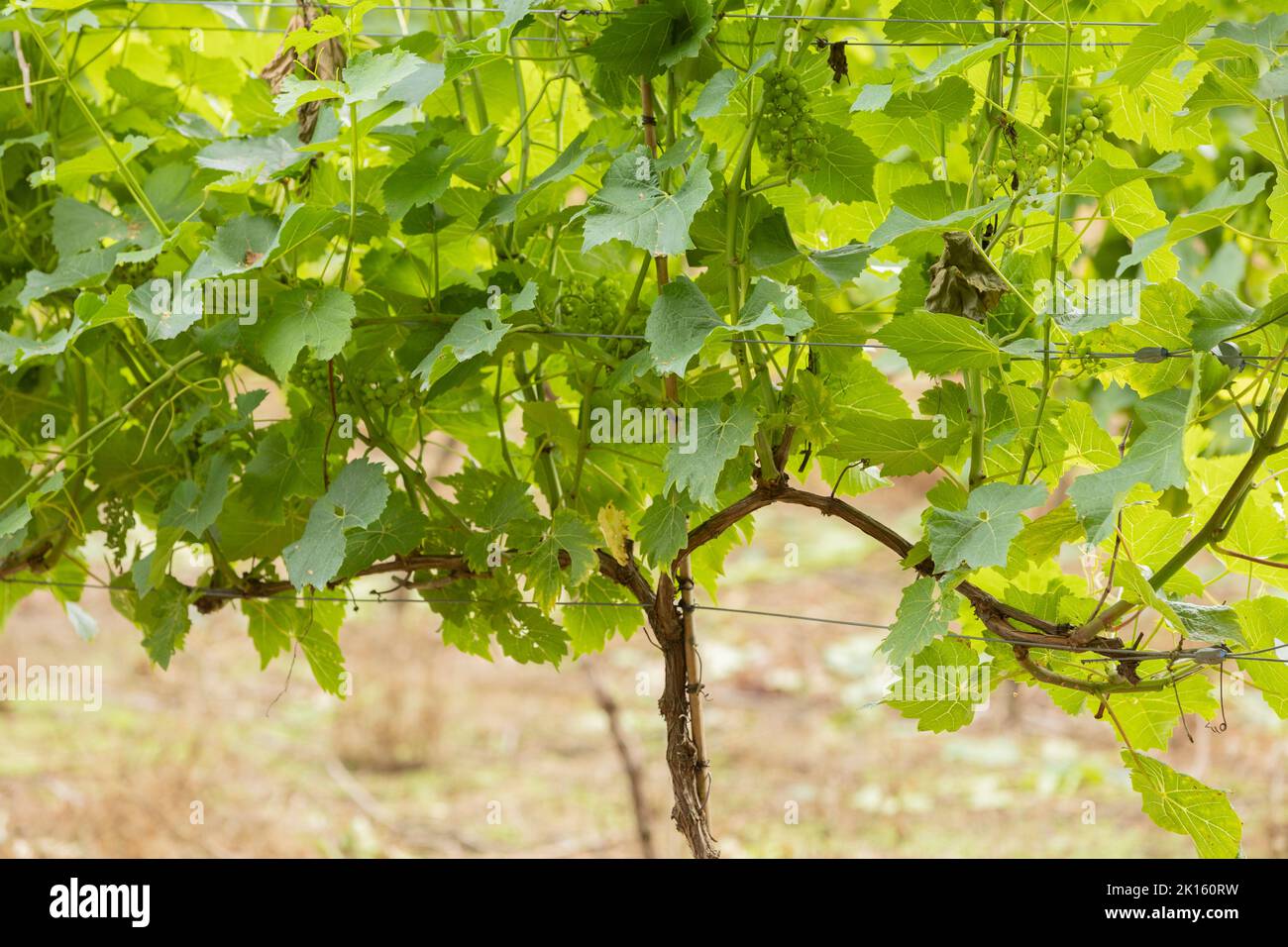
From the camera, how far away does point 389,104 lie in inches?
37.7

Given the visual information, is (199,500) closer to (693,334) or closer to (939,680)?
(693,334)

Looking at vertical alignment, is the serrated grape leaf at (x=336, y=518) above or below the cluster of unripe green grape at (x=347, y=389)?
below

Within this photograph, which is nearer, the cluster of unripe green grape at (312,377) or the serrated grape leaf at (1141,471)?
the serrated grape leaf at (1141,471)

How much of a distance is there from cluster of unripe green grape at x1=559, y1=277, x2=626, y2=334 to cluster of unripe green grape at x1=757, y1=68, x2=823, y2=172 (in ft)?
0.57

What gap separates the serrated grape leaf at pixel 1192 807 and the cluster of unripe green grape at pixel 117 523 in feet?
3.05

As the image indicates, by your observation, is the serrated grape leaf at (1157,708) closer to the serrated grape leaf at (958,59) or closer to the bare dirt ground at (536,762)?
the serrated grape leaf at (958,59)

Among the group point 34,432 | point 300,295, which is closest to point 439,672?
point 34,432

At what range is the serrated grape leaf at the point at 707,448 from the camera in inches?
32.9

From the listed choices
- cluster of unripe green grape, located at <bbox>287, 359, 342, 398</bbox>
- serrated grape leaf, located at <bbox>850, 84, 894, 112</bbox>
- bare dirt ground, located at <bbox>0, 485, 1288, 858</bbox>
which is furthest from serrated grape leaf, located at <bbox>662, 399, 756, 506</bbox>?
bare dirt ground, located at <bbox>0, 485, 1288, 858</bbox>

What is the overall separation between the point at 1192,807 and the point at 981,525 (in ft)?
1.10

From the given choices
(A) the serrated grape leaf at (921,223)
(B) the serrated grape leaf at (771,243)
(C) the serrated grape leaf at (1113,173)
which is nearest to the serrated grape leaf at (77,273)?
(B) the serrated grape leaf at (771,243)

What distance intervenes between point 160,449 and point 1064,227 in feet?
2.70

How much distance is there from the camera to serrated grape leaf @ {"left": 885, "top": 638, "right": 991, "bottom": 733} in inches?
37.2

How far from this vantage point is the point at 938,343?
0.83 meters
